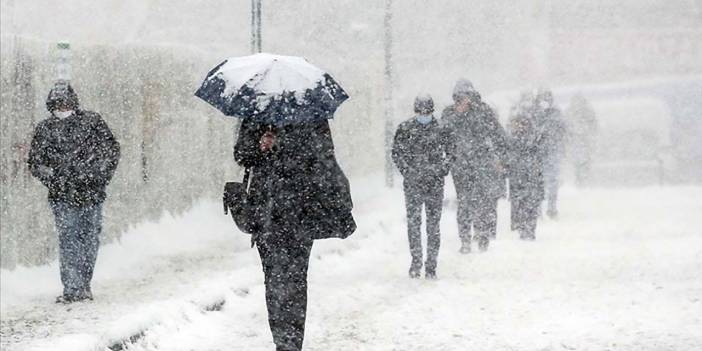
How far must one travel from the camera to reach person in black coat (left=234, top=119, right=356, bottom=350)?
21.4ft

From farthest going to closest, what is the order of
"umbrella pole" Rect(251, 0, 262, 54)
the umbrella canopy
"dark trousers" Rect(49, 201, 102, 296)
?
1. "umbrella pole" Rect(251, 0, 262, 54)
2. "dark trousers" Rect(49, 201, 102, 296)
3. the umbrella canopy

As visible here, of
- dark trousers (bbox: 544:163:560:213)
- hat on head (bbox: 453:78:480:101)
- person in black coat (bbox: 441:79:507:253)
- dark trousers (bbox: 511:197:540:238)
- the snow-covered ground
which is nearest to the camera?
the snow-covered ground

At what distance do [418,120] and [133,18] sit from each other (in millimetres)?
32494

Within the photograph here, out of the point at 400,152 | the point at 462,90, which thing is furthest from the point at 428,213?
the point at 462,90

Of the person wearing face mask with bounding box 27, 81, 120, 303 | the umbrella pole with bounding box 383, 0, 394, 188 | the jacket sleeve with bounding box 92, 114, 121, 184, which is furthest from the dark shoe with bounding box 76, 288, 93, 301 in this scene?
the umbrella pole with bounding box 383, 0, 394, 188

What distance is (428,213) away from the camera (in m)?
10.9

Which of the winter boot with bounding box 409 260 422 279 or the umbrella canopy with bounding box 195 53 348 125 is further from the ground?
the umbrella canopy with bounding box 195 53 348 125

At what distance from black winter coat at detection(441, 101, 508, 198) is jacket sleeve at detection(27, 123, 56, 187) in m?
4.79

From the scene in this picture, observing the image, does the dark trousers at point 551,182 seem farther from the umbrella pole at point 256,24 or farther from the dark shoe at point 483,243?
the umbrella pole at point 256,24

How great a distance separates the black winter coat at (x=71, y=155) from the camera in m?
9.63

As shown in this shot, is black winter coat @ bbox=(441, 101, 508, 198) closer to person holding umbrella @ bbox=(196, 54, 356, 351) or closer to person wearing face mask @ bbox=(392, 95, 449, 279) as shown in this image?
person wearing face mask @ bbox=(392, 95, 449, 279)

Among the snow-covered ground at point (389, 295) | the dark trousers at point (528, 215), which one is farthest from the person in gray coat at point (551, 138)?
the snow-covered ground at point (389, 295)

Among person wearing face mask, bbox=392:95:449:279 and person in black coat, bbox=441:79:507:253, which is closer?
person wearing face mask, bbox=392:95:449:279

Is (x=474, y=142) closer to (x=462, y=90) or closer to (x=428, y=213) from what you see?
(x=462, y=90)
